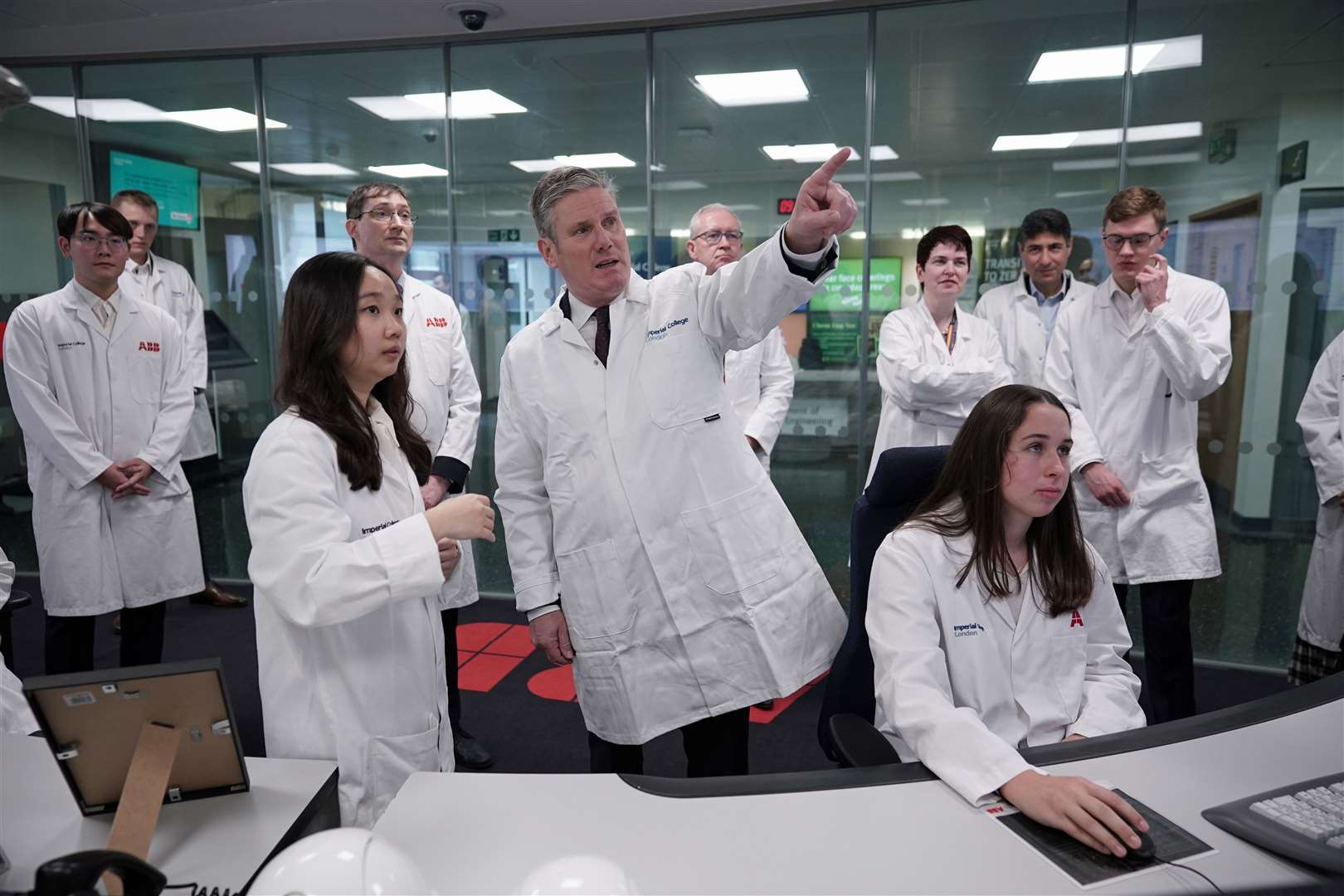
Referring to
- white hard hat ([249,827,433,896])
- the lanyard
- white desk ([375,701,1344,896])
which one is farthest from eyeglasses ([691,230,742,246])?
white hard hat ([249,827,433,896])

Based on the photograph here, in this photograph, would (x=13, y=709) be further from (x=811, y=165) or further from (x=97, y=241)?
(x=811, y=165)

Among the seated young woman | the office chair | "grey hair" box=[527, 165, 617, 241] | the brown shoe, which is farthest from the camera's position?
the brown shoe

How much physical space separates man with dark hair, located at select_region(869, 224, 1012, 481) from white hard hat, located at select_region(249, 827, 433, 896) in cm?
251

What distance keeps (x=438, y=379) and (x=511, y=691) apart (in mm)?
1279

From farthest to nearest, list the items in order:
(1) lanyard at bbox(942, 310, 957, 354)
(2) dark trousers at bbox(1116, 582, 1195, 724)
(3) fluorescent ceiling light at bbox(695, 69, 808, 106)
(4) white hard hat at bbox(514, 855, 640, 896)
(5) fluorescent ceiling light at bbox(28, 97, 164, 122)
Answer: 1. (5) fluorescent ceiling light at bbox(28, 97, 164, 122)
2. (3) fluorescent ceiling light at bbox(695, 69, 808, 106)
3. (1) lanyard at bbox(942, 310, 957, 354)
4. (2) dark trousers at bbox(1116, 582, 1195, 724)
5. (4) white hard hat at bbox(514, 855, 640, 896)

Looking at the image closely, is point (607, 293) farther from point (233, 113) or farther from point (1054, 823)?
point (233, 113)

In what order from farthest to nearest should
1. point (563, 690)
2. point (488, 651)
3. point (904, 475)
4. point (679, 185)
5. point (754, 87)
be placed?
1. point (679, 185)
2. point (754, 87)
3. point (488, 651)
4. point (563, 690)
5. point (904, 475)

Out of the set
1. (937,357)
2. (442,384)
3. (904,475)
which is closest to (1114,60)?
(937,357)

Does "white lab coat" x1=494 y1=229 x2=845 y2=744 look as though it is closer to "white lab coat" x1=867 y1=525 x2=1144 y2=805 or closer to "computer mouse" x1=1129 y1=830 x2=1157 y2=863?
"white lab coat" x1=867 y1=525 x2=1144 y2=805

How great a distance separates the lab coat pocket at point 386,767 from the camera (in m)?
1.44

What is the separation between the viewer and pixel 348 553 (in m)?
1.36

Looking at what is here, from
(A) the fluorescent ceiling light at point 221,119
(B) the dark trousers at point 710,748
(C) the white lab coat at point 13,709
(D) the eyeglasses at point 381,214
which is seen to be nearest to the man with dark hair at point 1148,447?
(B) the dark trousers at point 710,748

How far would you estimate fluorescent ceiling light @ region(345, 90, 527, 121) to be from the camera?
4430 mm

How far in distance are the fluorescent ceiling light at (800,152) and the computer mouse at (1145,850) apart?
361 centimetres
